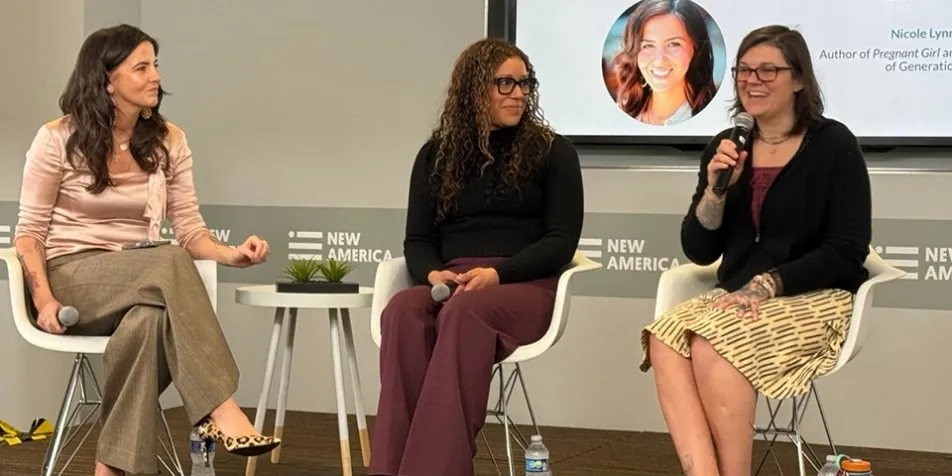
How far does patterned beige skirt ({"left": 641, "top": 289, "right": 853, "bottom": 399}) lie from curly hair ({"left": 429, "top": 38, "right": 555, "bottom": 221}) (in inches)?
28.7

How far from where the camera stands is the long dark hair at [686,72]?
15.3 ft

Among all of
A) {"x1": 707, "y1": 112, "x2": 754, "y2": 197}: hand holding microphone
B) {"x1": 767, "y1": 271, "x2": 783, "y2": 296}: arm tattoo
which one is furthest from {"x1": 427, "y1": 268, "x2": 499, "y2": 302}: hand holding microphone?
{"x1": 767, "y1": 271, "x2": 783, "y2": 296}: arm tattoo

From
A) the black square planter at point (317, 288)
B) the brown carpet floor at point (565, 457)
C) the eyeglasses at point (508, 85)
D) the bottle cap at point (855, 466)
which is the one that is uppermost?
the eyeglasses at point (508, 85)

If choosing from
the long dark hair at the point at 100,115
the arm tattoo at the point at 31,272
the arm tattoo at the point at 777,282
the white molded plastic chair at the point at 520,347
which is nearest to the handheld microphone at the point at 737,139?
the arm tattoo at the point at 777,282

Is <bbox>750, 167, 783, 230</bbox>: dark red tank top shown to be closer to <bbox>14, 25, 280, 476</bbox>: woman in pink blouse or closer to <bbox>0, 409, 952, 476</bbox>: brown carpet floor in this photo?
<bbox>0, 409, 952, 476</bbox>: brown carpet floor

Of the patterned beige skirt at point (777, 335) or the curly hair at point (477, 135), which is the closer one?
the patterned beige skirt at point (777, 335)

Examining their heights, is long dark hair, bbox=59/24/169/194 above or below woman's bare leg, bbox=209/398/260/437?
above

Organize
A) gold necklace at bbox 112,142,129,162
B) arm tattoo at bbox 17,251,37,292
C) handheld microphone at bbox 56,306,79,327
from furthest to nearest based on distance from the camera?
gold necklace at bbox 112,142,129,162 < arm tattoo at bbox 17,251,37,292 < handheld microphone at bbox 56,306,79,327

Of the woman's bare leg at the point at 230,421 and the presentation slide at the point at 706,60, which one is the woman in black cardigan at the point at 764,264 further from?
the presentation slide at the point at 706,60

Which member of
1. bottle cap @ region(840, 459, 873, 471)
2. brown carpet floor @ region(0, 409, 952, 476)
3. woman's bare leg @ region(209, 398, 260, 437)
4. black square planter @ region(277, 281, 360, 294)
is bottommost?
brown carpet floor @ region(0, 409, 952, 476)

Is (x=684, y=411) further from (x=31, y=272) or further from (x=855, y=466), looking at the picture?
(x=31, y=272)

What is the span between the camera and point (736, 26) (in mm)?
4621

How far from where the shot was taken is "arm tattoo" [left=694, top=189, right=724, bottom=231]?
3184mm

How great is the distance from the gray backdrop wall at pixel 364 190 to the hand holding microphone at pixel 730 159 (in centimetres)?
150
